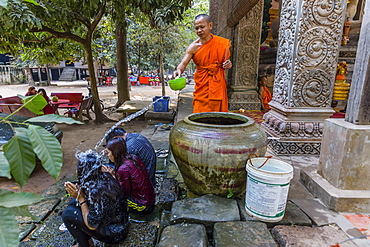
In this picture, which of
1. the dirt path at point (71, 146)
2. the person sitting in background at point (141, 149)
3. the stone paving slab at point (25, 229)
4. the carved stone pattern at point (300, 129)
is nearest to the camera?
the stone paving slab at point (25, 229)

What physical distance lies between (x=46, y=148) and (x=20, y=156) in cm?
8

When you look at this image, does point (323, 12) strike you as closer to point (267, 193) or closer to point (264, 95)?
point (267, 193)

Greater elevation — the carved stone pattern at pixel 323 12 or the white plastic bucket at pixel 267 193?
the carved stone pattern at pixel 323 12

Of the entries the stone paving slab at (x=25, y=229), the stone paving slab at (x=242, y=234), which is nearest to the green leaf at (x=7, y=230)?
the stone paving slab at (x=242, y=234)

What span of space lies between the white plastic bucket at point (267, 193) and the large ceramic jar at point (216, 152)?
0.18 meters

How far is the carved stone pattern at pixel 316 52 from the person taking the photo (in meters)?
2.67

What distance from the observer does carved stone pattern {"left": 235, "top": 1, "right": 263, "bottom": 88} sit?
550 centimetres

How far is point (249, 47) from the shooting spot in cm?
567

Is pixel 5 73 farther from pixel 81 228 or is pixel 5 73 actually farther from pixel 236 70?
pixel 81 228

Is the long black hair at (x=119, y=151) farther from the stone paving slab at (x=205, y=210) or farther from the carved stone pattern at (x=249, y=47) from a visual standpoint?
the carved stone pattern at (x=249, y=47)

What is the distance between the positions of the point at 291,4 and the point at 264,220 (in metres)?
2.49

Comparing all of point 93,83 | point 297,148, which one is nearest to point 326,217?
point 297,148

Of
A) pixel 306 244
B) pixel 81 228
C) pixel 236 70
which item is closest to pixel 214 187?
pixel 306 244

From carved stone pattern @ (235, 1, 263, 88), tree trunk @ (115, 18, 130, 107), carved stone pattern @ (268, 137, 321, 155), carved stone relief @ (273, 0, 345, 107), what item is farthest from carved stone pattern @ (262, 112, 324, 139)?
tree trunk @ (115, 18, 130, 107)
